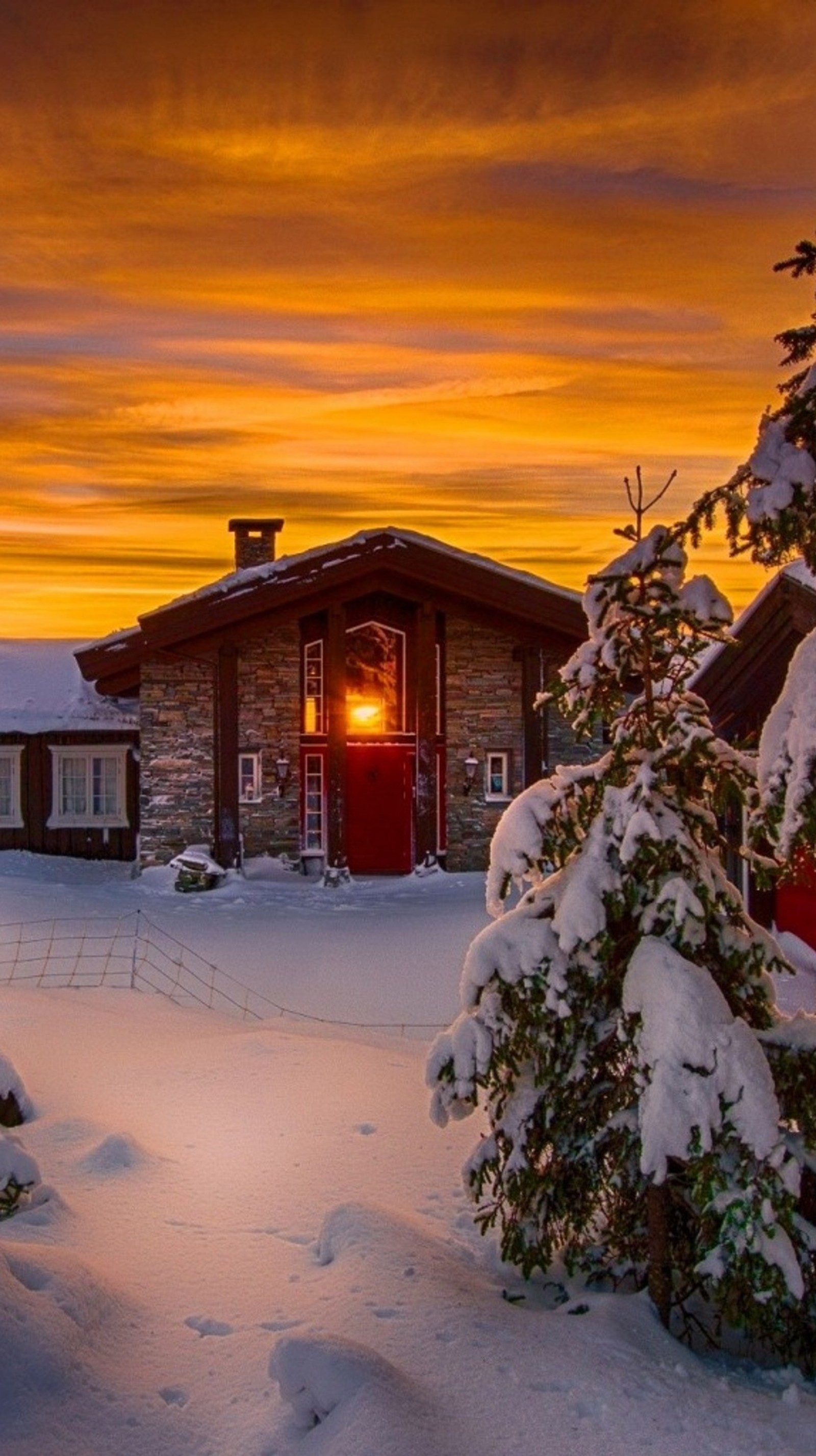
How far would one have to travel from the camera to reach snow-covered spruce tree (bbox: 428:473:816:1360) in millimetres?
5883

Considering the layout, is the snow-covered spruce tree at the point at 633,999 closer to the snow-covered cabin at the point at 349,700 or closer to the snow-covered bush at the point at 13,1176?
the snow-covered bush at the point at 13,1176

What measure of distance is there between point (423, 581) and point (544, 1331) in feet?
61.9

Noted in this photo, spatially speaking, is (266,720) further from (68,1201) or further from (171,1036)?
(68,1201)

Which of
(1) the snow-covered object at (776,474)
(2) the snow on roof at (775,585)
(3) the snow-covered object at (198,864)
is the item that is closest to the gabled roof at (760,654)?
(2) the snow on roof at (775,585)

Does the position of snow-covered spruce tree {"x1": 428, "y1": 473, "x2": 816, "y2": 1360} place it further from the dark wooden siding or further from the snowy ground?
the dark wooden siding

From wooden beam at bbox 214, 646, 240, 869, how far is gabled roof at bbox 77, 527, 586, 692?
677 millimetres

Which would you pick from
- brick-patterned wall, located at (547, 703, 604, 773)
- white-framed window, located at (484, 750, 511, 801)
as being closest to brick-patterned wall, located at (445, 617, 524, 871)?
white-framed window, located at (484, 750, 511, 801)

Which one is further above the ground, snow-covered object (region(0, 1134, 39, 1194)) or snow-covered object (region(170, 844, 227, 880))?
snow-covered object (region(170, 844, 227, 880))

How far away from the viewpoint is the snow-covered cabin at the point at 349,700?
931 inches

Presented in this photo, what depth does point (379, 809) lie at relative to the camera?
24.9 meters

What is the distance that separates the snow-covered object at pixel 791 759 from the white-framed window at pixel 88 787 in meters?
23.0

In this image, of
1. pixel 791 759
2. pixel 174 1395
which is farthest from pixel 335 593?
pixel 174 1395

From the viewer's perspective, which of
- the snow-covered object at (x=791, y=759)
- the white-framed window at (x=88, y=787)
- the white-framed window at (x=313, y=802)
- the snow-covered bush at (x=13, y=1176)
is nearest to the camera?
the snow-covered object at (x=791, y=759)

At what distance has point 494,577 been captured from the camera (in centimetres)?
2388
